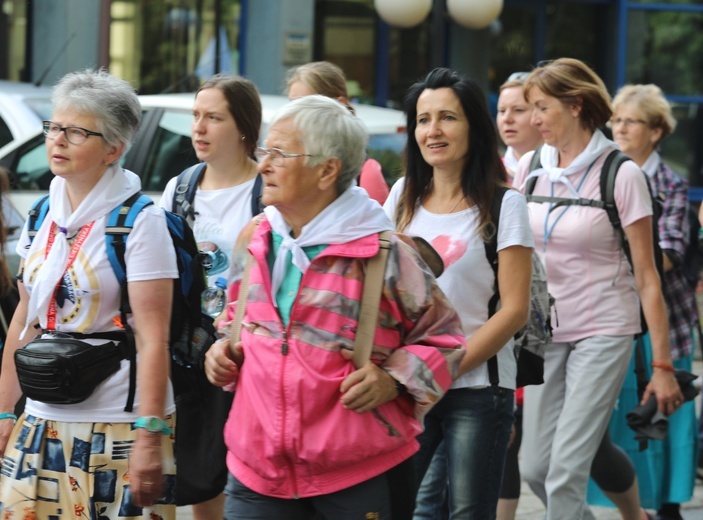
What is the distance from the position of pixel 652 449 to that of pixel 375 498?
3.56 m

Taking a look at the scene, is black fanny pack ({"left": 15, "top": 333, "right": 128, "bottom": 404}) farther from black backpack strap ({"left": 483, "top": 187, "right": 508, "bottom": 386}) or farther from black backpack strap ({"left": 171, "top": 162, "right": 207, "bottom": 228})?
black backpack strap ({"left": 171, "top": 162, "right": 207, "bottom": 228})

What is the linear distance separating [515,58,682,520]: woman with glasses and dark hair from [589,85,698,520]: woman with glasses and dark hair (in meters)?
1.30

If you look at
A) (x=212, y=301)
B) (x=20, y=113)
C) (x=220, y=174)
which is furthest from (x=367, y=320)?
(x=20, y=113)

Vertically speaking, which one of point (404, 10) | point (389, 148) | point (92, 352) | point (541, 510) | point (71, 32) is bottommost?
point (541, 510)

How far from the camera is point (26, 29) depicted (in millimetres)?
14953

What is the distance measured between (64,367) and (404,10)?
1008 centimetres

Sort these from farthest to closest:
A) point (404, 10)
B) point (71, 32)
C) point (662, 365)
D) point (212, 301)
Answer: point (71, 32) → point (404, 10) → point (662, 365) → point (212, 301)

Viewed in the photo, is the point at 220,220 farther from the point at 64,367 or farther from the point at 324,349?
the point at 324,349

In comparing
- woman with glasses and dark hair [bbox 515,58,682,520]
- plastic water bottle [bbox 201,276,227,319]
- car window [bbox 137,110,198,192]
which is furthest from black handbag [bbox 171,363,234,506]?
car window [bbox 137,110,198,192]

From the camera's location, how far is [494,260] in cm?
424

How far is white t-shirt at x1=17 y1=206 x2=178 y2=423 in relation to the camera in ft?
12.2

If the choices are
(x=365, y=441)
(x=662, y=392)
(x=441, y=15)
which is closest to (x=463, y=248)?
(x=365, y=441)

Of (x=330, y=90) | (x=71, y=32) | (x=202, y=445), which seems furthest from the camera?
(x=71, y=32)

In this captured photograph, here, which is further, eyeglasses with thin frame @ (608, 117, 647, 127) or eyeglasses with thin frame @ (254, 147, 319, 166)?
eyeglasses with thin frame @ (608, 117, 647, 127)
